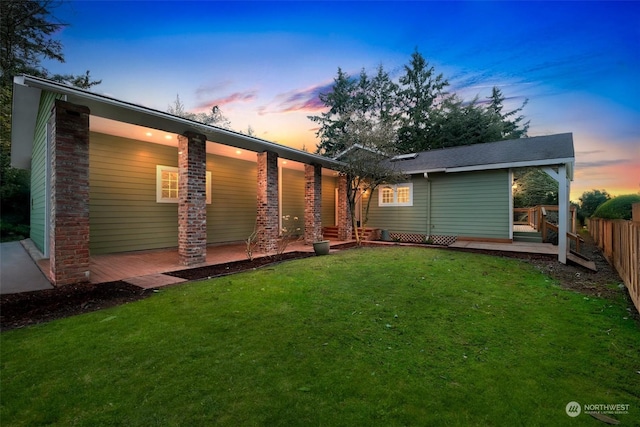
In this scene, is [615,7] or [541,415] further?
[615,7]

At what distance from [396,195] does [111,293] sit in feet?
37.8

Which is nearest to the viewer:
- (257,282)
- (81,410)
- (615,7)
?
(81,410)

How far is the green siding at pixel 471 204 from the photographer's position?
34.3ft

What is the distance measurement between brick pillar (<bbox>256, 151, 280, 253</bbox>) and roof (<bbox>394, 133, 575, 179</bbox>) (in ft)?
21.0

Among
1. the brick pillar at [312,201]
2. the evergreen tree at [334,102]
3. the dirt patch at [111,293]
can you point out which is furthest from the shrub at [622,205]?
the evergreen tree at [334,102]

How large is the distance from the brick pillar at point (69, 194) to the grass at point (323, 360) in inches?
76.2

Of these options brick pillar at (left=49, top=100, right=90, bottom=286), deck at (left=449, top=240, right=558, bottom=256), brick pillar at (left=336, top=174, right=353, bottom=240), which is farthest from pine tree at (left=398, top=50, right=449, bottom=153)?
brick pillar at (left=49, top=100, right=90, bottom=286)

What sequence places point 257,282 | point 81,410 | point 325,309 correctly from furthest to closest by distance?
point 257,282
point 325,309
point 81,410

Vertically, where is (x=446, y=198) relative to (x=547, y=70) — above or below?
below

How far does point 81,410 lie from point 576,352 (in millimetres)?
4690

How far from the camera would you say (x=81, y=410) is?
199 centimetres

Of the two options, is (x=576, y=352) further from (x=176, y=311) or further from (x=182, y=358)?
(x=176, y=311)

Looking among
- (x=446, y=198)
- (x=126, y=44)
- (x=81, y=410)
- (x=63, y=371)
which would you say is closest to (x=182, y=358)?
(x=81, y=410)

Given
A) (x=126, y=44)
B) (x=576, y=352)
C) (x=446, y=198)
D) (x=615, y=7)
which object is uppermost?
(x=126, y=44)
